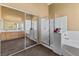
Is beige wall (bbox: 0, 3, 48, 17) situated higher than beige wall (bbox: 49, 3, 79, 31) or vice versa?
beige wall (bbox: 0, 3, 48, 17)

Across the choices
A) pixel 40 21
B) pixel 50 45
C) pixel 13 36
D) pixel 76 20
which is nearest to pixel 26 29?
pixel 40 21

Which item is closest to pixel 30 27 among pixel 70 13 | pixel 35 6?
pixel 35 6

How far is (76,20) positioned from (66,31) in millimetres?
286

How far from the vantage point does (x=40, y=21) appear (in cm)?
274

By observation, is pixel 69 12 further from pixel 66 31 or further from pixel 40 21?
pixel 40 21

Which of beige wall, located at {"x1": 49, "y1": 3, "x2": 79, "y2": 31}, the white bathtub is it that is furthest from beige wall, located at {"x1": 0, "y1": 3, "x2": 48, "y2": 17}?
the white bathtub

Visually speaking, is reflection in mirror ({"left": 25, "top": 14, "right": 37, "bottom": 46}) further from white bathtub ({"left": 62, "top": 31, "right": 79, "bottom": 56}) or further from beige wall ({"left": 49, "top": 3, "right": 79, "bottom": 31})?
white bathtub ({"left": 62, "top": 31, "right": 79, "bottom": 56})

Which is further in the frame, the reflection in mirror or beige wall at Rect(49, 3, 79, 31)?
the reflection in mirror

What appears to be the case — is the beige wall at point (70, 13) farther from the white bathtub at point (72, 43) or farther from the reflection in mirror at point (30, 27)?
the reflection in mirror at point (30, 27)

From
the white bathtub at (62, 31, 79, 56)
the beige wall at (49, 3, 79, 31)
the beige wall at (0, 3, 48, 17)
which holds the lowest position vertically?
the white bathtub at (62, 31, 79, 56)

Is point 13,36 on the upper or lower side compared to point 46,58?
upper

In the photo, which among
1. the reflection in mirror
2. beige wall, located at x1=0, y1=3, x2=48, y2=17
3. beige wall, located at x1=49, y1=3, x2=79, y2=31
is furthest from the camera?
the reflection in mirror

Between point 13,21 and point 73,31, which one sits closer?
point 73,31

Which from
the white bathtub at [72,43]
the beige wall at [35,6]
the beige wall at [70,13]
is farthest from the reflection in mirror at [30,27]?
the white bathtub at [72,43]
